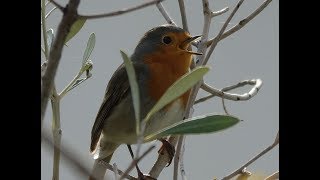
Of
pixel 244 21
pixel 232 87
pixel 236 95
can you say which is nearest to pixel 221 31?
pixel 244 21

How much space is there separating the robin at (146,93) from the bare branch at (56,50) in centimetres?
162

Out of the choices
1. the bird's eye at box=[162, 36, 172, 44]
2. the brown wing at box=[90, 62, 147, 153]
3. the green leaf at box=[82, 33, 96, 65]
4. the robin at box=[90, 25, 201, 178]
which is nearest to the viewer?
the green leaf at box=[82, 33, 96, 65]

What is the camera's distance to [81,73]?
1563 mm

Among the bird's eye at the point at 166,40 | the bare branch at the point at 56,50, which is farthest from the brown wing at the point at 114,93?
the bare branch at the point at 56,50

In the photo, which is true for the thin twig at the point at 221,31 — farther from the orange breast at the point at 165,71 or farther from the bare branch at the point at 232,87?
the orange breast at the point at 165,71

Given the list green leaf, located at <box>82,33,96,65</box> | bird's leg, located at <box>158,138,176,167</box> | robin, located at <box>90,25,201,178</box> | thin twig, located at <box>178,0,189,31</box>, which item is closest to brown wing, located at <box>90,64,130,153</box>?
robin, located at <box>90,25,201,178</box>

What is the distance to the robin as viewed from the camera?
2307 millimetres

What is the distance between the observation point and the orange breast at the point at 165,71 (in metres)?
2.38

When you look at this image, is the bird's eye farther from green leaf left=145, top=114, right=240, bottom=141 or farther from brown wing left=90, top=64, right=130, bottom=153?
green leaf left=145, top=114, right=240, bottom=141

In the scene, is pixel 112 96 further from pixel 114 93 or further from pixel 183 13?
pixel 183 13

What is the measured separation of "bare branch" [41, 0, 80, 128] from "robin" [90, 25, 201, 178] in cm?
162
